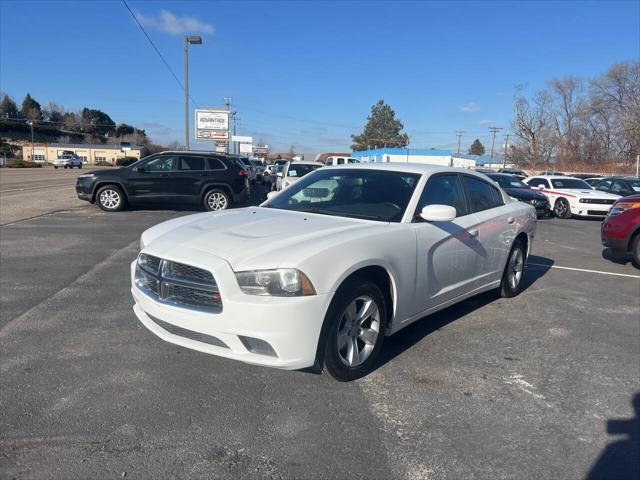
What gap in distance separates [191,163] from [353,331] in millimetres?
12476

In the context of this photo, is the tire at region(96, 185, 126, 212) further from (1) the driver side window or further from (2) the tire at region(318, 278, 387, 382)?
(2) the tire at region(318, 278, 387, 382)

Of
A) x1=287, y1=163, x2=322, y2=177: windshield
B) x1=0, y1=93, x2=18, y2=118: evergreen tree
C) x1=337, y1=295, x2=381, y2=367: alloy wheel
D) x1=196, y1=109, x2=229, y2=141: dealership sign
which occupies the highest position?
x1=0, y1=93, x2=18, y2=118: evergreen tree

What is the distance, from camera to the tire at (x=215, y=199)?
49.7 ft

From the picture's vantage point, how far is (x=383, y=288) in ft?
Result: 12.9

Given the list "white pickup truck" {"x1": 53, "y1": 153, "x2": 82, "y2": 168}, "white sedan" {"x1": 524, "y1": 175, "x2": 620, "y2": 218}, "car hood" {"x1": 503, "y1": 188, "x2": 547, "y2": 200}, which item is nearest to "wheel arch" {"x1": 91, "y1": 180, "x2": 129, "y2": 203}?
"car hood" {"x1": 503, "y1": 188, "x2": 547, "y2": 200}

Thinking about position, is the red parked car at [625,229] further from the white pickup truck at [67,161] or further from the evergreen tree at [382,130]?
the evergreen tree at [382,130]

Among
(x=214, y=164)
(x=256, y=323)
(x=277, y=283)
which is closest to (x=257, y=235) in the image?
(x=277, y=283)

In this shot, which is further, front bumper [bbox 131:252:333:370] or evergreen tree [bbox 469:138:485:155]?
evergreen tree [bbox 469:138:485:155]

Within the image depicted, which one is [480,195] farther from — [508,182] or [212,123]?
[212,123]

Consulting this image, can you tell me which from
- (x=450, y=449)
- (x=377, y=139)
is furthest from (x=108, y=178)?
(x=377, y=139)

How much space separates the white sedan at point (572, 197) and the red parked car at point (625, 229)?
8930mm

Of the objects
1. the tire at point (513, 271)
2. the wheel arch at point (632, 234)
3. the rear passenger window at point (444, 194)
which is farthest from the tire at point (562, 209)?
the rear passenger window at point (444, 194)

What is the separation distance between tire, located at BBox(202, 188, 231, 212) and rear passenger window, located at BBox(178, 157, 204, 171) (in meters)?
0.81

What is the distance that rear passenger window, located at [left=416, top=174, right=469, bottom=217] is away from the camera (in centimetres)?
460
